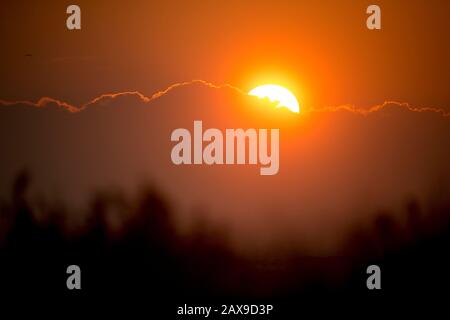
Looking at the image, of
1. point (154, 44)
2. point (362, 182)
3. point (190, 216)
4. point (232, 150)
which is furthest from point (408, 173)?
point (154, 44)

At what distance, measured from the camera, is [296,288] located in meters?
2.78

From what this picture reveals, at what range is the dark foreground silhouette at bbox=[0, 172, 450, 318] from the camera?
2756mm

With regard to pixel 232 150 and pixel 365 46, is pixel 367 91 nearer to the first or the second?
pixel 365 46

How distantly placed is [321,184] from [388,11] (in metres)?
0.78

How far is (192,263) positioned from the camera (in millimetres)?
2781

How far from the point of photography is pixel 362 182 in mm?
2758

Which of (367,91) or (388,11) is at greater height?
(388,11)

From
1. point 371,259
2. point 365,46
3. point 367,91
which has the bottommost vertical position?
point 371,259

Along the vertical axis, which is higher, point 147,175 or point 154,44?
point 154,44

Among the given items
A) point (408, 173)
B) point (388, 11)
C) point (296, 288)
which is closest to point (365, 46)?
point (388, 11)

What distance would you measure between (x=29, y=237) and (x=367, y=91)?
153cm

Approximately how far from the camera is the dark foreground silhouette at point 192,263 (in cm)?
276
